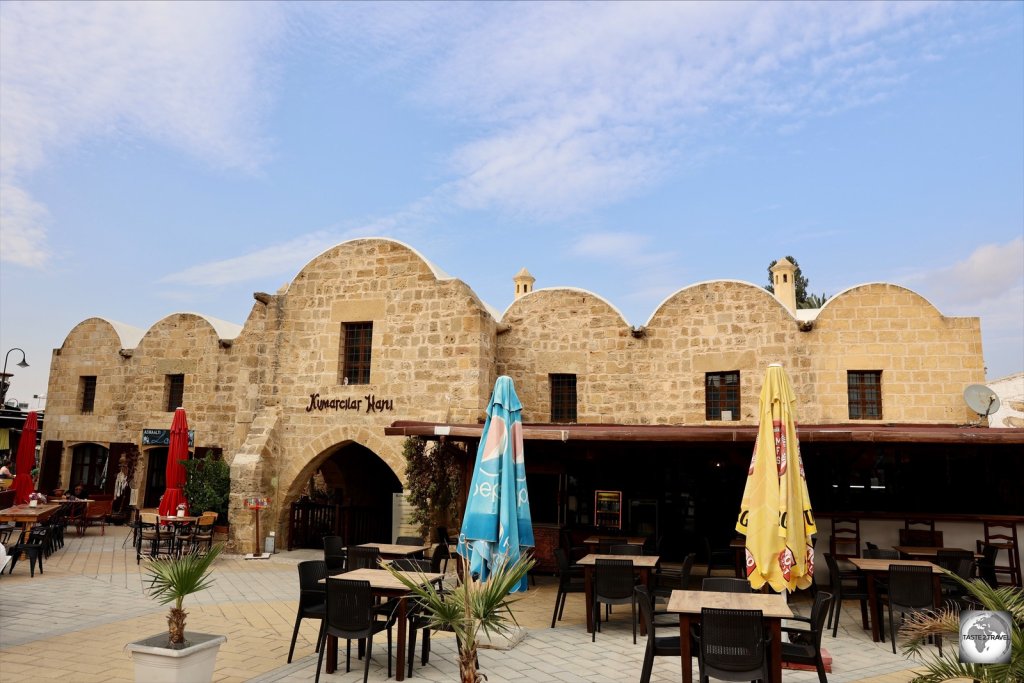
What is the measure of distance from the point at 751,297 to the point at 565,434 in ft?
18.9

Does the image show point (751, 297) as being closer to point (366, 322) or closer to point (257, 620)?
point (366, 322)

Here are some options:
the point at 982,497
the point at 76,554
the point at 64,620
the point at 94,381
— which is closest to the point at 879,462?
the point at 982,497

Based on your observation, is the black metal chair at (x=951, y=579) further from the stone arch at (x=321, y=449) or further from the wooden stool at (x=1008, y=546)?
the stone arch at (x=321, y=449)

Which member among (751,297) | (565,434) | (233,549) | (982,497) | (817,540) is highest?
(751,297)

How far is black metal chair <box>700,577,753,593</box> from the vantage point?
6098 millimetres

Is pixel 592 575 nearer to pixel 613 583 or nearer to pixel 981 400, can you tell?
pixel 613 583

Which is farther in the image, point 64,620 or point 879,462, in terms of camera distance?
point 879,462

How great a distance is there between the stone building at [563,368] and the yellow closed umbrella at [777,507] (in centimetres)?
430

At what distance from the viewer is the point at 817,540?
31.7ft

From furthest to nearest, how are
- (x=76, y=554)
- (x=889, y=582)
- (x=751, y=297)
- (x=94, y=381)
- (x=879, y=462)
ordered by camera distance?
(x=94, y=381) < (x=751, y=297) < (x=76, y=554) < (x=879, y=462) < (x=889, y=582)

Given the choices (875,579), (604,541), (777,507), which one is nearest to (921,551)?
(875,579)

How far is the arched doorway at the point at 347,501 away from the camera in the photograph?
13.7 m

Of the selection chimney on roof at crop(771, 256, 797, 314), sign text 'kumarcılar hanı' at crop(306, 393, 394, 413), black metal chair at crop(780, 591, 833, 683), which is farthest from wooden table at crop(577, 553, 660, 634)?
chimney on roof at crop(771, 256, 797, 314)

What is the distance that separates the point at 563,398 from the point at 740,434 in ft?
18.3
